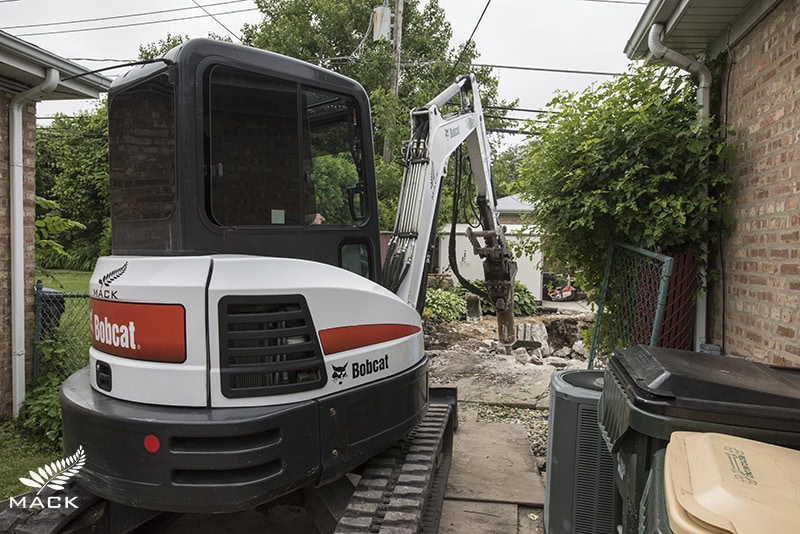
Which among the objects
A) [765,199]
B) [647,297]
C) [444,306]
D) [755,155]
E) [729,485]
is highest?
[755,155]

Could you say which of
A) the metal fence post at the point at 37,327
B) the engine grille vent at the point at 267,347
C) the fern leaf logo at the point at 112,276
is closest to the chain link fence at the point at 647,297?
the engine grille vent at the point at 267,347

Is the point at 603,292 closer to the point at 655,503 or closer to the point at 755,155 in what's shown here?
the point at 755,155

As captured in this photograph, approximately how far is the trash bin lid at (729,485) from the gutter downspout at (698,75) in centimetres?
301

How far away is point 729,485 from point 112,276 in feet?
9.25

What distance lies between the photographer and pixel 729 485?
1.55 m

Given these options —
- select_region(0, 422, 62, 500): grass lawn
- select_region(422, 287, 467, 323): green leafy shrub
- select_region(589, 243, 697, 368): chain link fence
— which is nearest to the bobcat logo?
select_region(589, 243, 697, 368): chain link fence

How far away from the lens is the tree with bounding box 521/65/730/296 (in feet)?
14.6

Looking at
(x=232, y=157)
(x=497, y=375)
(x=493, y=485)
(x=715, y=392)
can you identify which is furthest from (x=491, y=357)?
(x=715, y=392)

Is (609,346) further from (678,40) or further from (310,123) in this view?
(310,123)

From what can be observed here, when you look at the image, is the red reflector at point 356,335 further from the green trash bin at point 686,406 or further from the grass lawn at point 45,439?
the grass lawn at point 45,439

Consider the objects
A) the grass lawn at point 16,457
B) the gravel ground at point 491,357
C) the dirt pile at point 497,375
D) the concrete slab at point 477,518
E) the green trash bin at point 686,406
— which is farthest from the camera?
the dirt pile at point 497,375

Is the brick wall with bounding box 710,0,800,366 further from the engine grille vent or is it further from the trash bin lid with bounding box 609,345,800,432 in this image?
the engine grille vent

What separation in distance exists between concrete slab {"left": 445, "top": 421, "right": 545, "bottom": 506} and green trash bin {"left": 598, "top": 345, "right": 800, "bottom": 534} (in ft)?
6.77

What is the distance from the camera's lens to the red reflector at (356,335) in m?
3.02
